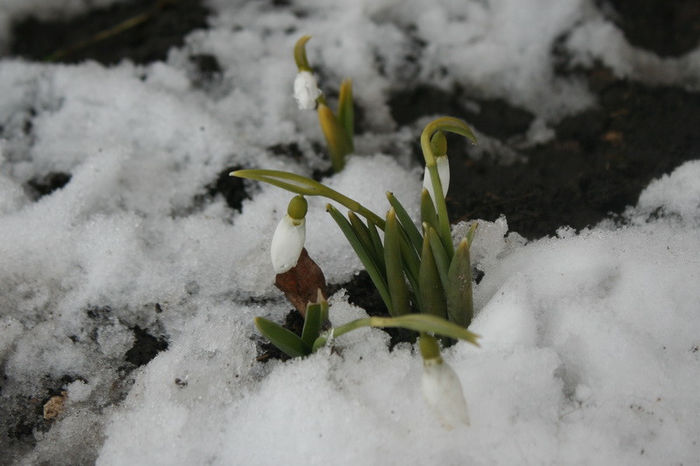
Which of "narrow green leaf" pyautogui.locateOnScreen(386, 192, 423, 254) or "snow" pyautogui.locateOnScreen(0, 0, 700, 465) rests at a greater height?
"narrow green leaf" pyautogui.locateOnScreen(386, 192, 423, 254)

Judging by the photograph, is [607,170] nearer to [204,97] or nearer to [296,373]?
[296,373]

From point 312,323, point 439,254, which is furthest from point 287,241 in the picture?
point 439,254

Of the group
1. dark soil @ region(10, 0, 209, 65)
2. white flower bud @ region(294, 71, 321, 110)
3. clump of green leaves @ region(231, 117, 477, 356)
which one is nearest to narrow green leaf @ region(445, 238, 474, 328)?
clump of green leaves @ region(231, 117, 477, 356)

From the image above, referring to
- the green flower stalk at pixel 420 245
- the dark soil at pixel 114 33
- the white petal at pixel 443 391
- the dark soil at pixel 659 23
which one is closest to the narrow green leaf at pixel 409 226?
the green flower stalk at pixel 420 245

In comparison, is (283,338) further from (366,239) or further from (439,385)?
(439,385)

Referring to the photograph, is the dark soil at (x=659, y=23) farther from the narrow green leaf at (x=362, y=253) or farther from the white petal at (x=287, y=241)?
the white petal at (x=287, y=241)

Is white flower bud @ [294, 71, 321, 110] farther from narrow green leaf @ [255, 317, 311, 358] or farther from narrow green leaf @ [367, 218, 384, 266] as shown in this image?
narrow green leaf @ [255, 317, 311, 358]

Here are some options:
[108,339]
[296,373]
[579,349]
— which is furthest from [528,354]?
[108,339]
